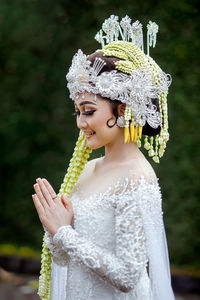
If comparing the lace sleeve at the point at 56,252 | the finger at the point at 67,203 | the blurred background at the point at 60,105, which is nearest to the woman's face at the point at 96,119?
the finger at the point at 67,203

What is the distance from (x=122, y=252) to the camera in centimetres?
196

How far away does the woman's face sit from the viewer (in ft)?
6.92

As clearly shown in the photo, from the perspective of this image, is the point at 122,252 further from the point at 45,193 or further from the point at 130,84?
the point at 130,84

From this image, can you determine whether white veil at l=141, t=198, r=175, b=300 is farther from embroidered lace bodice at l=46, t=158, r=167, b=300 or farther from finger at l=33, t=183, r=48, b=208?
finger at l=33, t=183, r=48, b=208

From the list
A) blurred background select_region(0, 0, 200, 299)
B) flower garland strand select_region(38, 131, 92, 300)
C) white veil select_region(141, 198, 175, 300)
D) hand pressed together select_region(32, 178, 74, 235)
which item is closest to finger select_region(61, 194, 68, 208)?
hand pressed together select_region(32, 178, 74, 235)

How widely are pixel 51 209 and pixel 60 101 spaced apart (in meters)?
3.55

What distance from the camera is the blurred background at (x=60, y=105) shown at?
4938 millimetres

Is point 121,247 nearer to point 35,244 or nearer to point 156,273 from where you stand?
point 156,273

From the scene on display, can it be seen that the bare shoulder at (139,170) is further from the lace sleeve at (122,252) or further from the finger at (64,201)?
the finger at (64,201)

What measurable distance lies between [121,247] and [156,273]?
202mm

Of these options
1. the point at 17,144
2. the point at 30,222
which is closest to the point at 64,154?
the point at 17,144

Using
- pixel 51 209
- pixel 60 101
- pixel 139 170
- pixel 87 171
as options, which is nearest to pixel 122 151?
pixel 139 170

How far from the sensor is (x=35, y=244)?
6.07m

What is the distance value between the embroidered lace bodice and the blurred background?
283 centimetres
